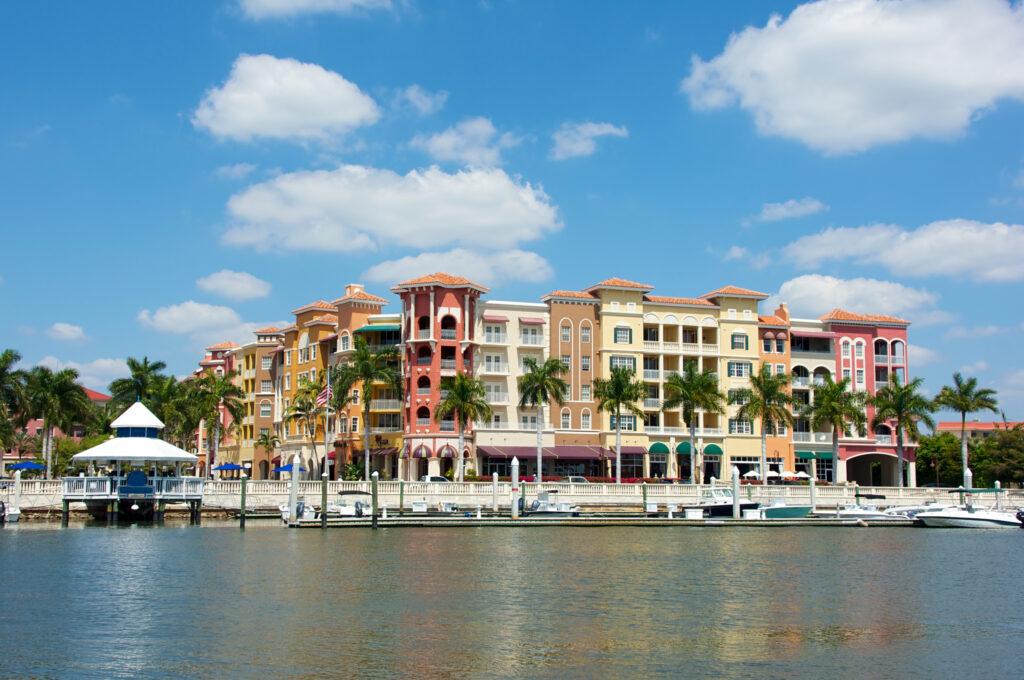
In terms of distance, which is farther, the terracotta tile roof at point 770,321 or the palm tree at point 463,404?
the terracotta tile roof at point 770,321

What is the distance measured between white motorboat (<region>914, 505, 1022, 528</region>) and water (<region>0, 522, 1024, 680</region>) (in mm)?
17639

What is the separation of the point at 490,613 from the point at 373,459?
68889 millimetres

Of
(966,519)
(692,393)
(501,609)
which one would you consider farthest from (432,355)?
(501,609)

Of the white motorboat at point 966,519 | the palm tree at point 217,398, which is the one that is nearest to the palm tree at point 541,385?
the white motorboat at point 966,519

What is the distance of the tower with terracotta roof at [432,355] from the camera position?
92.0 meters

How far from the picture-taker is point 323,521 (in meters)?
61.9

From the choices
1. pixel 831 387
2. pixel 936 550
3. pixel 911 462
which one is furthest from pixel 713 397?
pixel 936 550

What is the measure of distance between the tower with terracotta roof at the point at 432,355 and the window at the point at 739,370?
26.9 metres

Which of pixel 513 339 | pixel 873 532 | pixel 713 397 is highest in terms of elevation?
pixel 513 339

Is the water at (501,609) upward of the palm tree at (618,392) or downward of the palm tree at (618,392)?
downward

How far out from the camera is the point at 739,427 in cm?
10131

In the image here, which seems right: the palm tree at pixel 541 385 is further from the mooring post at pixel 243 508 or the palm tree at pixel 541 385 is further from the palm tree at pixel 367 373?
the mooring post at pixel 243 508

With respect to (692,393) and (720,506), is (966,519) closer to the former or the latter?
(720,506)

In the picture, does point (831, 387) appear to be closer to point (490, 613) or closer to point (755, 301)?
point (755, 301)
